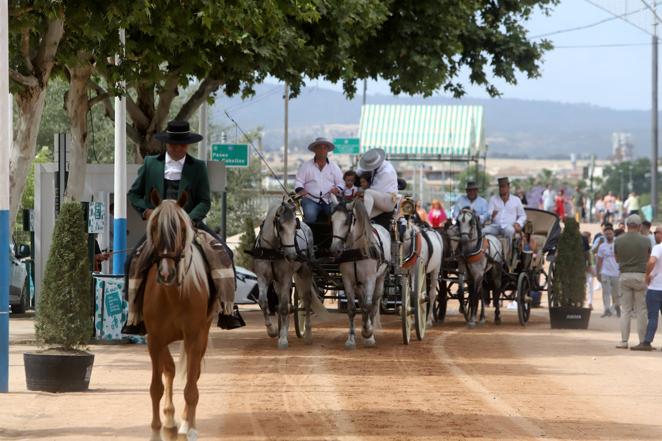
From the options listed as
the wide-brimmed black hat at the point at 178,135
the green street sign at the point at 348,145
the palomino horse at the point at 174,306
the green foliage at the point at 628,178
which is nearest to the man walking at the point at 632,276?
the wide-brimmed black hat at the point at 178,135

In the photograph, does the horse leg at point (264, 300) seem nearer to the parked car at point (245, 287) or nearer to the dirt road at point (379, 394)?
the dirt road at point (379, 394)

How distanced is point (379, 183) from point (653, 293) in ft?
15.0

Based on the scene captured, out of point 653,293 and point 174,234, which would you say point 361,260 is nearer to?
point 653,293

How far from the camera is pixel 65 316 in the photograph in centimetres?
1614

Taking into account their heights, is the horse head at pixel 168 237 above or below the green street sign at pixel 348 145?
below

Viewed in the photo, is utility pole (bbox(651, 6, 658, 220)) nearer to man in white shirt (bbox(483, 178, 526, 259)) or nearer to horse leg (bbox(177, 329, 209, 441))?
man in white shirt (bbox(483, 178, 526, 259))

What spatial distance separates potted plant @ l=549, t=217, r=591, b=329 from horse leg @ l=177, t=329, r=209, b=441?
16.2m

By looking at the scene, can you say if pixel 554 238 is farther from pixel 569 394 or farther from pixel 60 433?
pixel 60 433

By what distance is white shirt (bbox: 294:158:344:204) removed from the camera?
22.8 m

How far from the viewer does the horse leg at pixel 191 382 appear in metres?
12.4

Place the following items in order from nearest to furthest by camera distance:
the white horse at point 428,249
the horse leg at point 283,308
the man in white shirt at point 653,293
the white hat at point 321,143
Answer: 1. the horse leg at point 283,308
2. the white hat at point 321,143
3. the man in white shirt at point 653,293
4. the white horse at point 428,249

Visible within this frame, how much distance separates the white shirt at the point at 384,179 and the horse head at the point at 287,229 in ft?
6.80

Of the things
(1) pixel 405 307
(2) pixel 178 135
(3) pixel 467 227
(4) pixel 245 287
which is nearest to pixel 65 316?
(2) pixel 178 135

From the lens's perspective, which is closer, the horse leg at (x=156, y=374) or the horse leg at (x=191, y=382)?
the horse leg at (x=191, y=382)
